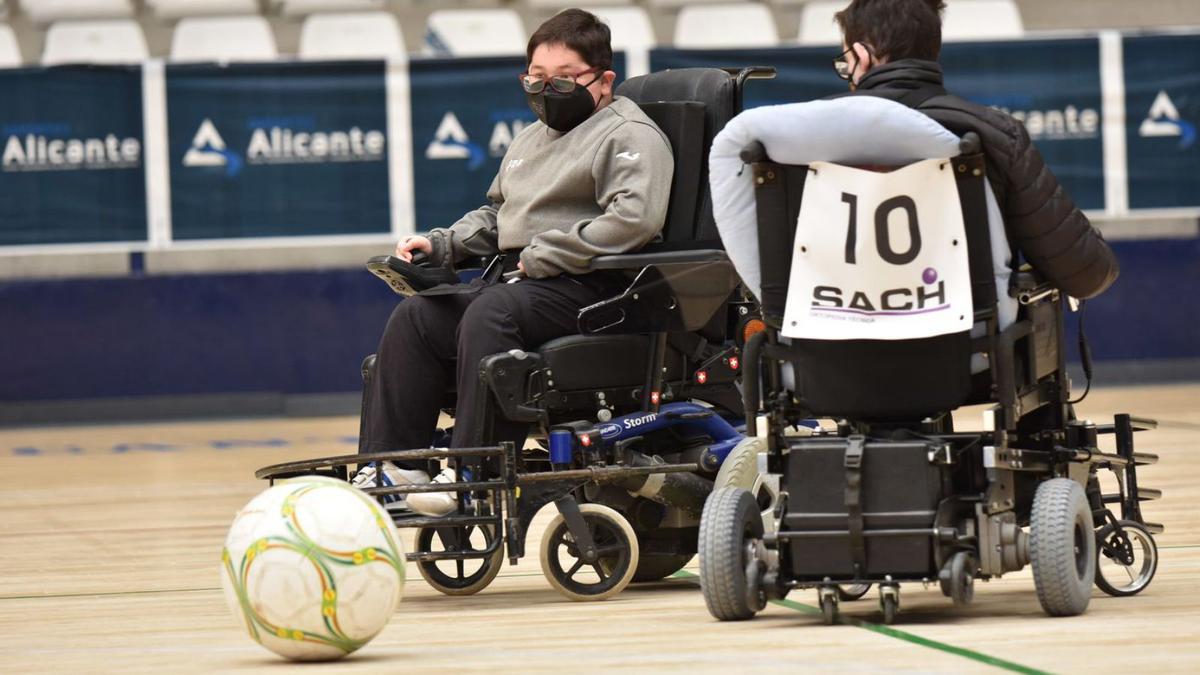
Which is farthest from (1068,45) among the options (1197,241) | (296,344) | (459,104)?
(296,344)

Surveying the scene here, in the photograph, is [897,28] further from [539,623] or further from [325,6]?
[325,6]

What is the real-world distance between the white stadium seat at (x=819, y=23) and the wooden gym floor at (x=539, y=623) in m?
5.71

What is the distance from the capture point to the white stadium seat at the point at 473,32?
1105 cm

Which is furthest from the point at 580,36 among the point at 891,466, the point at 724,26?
the point at 724,26

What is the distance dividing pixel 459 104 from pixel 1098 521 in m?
6.57

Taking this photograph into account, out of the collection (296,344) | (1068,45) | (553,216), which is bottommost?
(296,344)

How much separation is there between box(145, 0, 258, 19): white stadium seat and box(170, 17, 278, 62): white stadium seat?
0.42 ft

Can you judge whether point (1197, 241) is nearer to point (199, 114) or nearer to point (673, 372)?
point (199, 114)

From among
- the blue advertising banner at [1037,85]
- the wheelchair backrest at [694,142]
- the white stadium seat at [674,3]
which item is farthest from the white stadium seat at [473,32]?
the wheelchair backrest at [694,142]

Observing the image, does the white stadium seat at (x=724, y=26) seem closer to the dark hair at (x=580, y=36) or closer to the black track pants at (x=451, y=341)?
the dark hair at (x=580, y=36)

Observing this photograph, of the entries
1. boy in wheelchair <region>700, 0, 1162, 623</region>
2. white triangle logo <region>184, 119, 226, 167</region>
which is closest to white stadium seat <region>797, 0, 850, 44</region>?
white triangle logo <region>184, 119, 226, 167</region>

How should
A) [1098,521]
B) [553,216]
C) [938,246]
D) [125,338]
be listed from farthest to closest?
[125,338] → [553,216] → [1098,521] → [938,246]

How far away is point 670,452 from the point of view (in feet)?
13.4

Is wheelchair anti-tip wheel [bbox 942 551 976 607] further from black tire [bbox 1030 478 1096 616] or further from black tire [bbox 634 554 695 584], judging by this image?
black tire [bbox 634 554 695 584]
